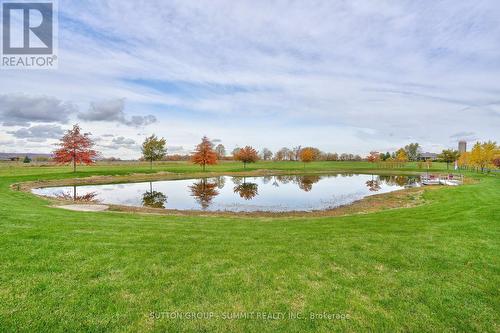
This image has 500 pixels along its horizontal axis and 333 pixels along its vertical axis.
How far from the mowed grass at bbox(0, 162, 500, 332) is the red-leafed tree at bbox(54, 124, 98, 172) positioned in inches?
1690

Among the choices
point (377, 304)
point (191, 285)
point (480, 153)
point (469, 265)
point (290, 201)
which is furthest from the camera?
point (480, 153)

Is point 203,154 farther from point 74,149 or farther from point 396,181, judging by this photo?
point 396,181

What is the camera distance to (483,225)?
1064 centimetres

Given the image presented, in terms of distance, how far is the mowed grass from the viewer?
475cm

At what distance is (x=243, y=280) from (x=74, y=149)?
50605 millimetres

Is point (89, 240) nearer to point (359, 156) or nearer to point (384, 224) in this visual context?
point (384, 224)

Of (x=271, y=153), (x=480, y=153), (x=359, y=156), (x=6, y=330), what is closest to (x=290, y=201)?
(x=6, y=330)

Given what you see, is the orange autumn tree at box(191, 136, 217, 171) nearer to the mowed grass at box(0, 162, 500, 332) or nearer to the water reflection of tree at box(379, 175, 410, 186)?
the water reflection of tree at box(379, 175, 410, 186)

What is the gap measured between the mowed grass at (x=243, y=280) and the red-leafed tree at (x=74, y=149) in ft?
141

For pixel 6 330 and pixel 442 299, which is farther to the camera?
pixel 442 299

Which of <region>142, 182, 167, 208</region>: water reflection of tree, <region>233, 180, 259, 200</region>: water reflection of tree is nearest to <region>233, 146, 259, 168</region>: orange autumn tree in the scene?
<region>233, 180, 259, 200</region>: water reflection of tree

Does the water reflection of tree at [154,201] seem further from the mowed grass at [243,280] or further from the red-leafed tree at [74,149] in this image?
the red-leafed tree at [74,149]

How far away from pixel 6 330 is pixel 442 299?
7653mm

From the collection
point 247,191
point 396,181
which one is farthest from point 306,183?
point 396,181
